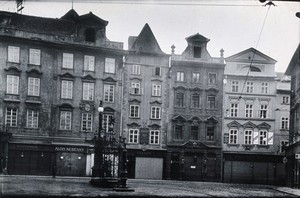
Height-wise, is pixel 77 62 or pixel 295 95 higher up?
pixel 77 62

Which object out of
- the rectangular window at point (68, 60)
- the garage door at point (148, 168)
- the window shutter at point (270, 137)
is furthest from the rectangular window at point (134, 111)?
the window shutter at point (270, 137)

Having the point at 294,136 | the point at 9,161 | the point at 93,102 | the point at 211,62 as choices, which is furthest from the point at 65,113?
the point at 294,136

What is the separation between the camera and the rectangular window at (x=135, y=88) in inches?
1902

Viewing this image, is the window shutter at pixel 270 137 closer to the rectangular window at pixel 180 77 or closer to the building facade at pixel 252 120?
the building facade at pixel 252 120

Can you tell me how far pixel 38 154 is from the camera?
140 feet

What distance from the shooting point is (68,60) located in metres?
44.7

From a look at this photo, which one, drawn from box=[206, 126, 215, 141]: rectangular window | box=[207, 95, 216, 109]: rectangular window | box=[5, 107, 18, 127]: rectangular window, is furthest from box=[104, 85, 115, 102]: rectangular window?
box=[206, 126, 215, 141]: rectangular window

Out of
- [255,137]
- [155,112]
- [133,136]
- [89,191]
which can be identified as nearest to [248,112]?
[255,137]

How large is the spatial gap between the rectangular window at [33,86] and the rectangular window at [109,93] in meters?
6.43

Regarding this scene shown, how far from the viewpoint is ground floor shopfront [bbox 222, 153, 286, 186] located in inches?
1972

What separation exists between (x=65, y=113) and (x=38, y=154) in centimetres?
447

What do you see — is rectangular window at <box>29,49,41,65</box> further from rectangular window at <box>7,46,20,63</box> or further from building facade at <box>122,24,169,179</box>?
building facade at <box>122,24,169,179</box>

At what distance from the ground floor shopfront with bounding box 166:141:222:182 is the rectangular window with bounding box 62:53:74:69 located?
13.2 meters

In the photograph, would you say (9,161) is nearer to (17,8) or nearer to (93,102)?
(93,102)
